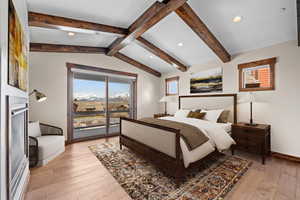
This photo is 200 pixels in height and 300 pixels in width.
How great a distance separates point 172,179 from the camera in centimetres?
207

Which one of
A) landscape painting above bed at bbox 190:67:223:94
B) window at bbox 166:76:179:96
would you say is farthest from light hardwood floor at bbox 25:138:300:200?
window at bbox 166:76:179:96

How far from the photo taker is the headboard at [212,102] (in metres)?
3.55

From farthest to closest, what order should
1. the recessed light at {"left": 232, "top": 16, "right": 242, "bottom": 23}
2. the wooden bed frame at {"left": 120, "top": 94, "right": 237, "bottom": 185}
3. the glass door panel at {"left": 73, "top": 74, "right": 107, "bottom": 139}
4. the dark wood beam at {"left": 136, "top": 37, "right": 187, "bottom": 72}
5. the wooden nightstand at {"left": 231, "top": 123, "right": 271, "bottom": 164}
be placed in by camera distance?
the glass door panel at {"left": 73, "top": 74, "right": 107, "bottom": 139}
the dark wood beam at {"left": 136, "top": 37, "right": 187, "bottom": 72}
the wooden nightstand at {"left": 231, "top": 123, "right": 271, "bottom": 164}
the recessed light at {"left": 232, "top": 16, "right": 242, "bottom": 23}
the wooden bed frame at {"left": 120, "top": 94, "right": 237, "bottom": 185}

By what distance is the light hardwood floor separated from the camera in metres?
1.75

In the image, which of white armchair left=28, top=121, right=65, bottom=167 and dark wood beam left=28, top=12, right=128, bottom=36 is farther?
white armchair left=28, top=121, right=65, bottom=167

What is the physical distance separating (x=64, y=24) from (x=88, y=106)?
8.21ft

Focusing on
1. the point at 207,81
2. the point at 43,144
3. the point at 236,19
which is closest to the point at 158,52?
the point at 207,81

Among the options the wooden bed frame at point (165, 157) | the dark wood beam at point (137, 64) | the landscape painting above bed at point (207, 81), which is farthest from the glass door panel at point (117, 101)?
the landscape painting above bed at point (207, 81)

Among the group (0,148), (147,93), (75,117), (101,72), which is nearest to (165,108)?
(147,93)

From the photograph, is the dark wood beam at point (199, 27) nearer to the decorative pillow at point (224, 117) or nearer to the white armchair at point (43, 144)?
the decorative pillow at point (224, 117)

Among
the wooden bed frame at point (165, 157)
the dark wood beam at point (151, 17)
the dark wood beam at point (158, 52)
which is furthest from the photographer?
the dark wood beam at point (158, 52)

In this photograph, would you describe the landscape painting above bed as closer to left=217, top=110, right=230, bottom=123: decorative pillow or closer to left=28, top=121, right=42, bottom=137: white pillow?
left=217, top=110, right=230, bottom=123: decorative pillow

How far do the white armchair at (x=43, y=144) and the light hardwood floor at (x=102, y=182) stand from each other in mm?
166

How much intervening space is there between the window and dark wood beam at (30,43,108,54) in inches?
110
